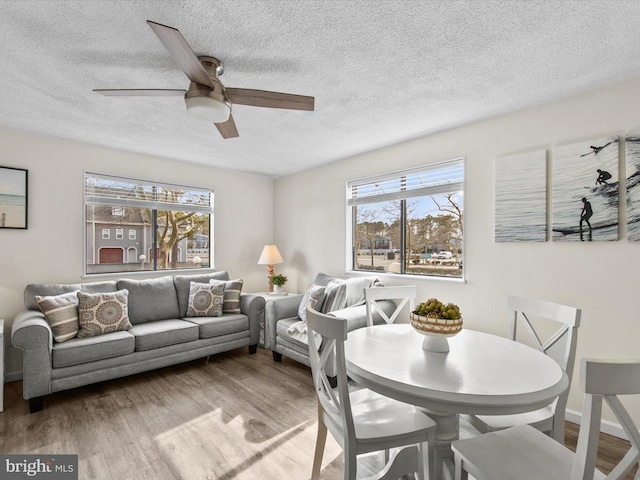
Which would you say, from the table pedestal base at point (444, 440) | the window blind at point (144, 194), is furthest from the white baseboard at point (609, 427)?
the window blind at point (144, 194)

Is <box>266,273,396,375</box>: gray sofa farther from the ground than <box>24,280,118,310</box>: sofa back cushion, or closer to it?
closer to it

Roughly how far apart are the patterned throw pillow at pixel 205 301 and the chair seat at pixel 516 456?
3037 mm

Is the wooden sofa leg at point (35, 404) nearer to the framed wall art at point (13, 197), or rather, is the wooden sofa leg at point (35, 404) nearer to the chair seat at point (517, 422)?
the framed wall art at point (13, 197)

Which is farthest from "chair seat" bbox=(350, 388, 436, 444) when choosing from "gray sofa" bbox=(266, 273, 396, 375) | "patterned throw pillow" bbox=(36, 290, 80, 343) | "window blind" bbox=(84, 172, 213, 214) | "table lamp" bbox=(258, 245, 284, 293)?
"window blind" bbox=(84, 172, 213, 214)

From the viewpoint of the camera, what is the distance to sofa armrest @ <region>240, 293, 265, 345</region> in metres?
3.94

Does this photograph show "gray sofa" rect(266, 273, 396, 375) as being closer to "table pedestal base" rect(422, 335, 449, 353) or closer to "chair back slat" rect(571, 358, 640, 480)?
"table pedestal base" rect(422, 335, 449, 353)

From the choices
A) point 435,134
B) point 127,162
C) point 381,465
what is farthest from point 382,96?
point 127,162

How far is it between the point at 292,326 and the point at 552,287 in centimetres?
233

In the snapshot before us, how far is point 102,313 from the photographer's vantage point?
3107 mm

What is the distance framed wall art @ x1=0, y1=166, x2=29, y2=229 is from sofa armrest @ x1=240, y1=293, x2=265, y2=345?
2.37 metres

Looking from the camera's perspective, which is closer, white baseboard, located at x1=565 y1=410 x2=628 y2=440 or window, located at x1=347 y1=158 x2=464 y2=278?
white baseboard, located at x1=565 y1=410 x2=628 y2=440

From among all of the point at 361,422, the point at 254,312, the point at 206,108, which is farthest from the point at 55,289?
the point at 361,422

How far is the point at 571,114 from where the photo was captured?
8.08 ft

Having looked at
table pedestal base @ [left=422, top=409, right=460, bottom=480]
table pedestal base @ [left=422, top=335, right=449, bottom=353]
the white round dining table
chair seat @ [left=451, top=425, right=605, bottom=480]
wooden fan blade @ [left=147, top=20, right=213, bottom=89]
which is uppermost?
wooden fan blade @ [left=147, top=20, right=213, bottom=89]
